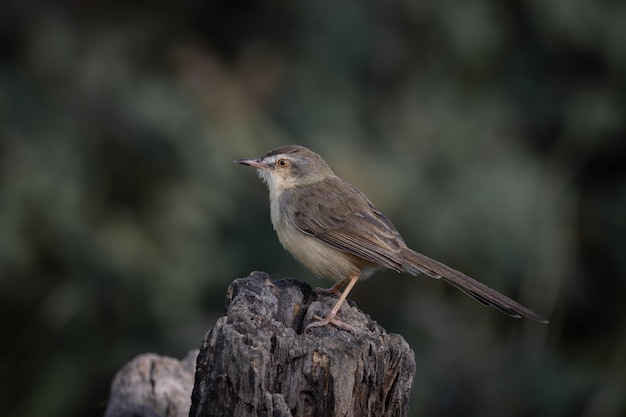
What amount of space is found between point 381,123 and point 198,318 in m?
2.91

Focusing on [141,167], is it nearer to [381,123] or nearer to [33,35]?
[33,35]

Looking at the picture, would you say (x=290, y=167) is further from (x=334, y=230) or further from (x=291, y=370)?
(x=291, y=370)

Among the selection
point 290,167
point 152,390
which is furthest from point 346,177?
point 152,390

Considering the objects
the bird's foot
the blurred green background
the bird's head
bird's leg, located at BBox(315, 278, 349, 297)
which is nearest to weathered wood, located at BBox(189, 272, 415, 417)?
the bird's foot

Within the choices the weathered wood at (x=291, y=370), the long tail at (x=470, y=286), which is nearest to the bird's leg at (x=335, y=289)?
the long tail at (x=470, y=286)

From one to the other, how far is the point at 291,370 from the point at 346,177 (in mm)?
4705

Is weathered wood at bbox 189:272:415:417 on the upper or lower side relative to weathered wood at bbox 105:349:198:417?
upper

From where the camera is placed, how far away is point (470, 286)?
524 centimetres

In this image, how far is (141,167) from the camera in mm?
8648

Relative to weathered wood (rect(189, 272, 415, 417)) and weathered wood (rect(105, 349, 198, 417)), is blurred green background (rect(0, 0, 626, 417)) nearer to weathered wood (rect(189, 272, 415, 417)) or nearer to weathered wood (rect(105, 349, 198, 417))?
weathered wood (rect(105, 349, 198, 417))

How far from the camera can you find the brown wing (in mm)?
5473

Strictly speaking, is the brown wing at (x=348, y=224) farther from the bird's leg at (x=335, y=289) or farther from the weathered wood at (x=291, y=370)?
the weathered wood at (x=291, y=370)

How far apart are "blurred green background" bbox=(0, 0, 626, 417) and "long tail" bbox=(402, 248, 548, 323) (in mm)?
3083

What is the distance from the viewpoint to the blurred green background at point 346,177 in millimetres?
8422
